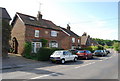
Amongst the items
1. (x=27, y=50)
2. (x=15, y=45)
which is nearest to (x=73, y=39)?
(x=15, y=45)

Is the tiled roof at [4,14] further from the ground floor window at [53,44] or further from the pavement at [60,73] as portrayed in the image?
the ground floor window at [53,44]

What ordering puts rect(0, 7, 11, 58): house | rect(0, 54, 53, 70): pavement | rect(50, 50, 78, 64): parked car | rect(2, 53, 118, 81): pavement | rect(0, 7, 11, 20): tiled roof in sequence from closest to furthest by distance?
rect(2, 53, 118, 81): pavement < rect(0, 54, 53, 70): pavement < rect(50, 50, 78, 64): parked car < rect(0, 7, 11, 58): house < rect(0, 7, 11, 20): tiled roof

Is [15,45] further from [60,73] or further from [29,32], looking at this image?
[60,73]

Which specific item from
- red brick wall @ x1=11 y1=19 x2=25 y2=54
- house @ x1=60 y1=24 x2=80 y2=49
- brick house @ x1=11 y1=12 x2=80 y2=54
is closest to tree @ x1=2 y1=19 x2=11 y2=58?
brick house @ x1=11 y1=12 x2=80 y2=54

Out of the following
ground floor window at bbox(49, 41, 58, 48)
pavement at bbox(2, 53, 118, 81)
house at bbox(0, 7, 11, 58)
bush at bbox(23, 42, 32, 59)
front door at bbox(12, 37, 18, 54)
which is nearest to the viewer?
pavement at bbox(2, 53, 118, 81)

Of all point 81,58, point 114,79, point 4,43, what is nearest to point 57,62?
point 81,58

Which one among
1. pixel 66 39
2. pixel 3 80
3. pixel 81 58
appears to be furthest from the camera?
pixel 66 39

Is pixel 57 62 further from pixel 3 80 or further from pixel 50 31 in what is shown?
pixel 50 31

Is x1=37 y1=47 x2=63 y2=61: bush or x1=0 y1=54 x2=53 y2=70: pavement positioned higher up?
x1=37 y1=47 x2=63 y2=61: bush

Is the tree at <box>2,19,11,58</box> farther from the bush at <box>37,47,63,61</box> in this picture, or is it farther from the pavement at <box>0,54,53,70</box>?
the bush at <box>37,47,63,61</box>

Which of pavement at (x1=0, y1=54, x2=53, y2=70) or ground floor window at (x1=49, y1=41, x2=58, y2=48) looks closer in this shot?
pavement at (x1=0, y1=54, x2=53, y2=70)

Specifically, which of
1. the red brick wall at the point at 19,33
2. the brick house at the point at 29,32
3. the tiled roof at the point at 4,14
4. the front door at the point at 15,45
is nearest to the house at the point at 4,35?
the tiled roof at the point at 4,14

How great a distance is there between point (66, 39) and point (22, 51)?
16.0 m

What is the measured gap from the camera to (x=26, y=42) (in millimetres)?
22000
